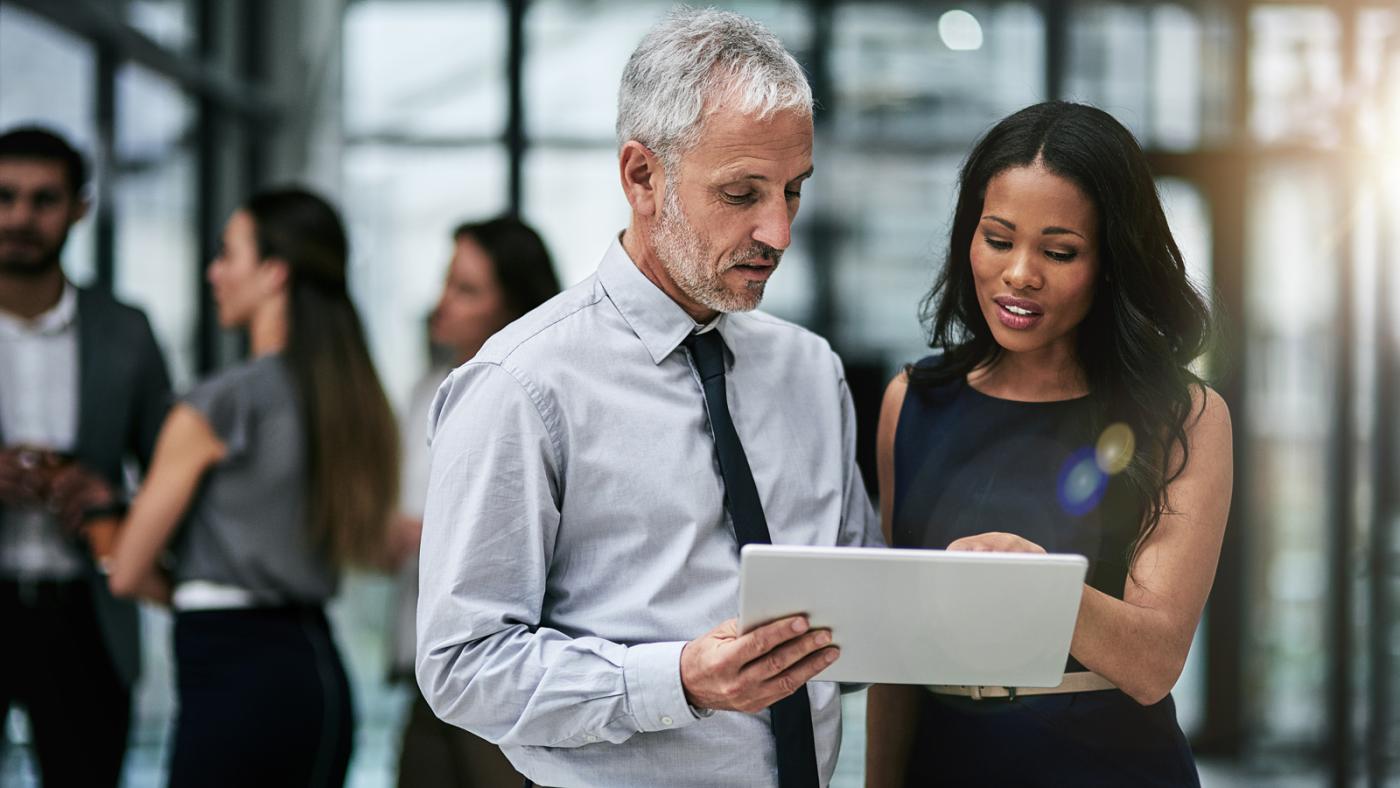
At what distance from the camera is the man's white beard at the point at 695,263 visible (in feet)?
4.96

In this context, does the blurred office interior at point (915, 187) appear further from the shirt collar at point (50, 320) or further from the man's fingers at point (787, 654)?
the man's fingers at point (787, 654)

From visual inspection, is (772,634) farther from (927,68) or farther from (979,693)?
(927,68)

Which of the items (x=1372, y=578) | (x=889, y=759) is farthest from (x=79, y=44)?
(x=1372, y=578)

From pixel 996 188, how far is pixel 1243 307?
3.76 metres

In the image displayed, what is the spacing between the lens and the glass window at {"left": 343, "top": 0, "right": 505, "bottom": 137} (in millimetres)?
5301

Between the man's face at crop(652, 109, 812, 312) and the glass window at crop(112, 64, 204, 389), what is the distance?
2.71 meters

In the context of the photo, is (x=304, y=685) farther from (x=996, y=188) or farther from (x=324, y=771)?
(x=996, y=188)

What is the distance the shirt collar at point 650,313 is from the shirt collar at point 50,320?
76.4 inches

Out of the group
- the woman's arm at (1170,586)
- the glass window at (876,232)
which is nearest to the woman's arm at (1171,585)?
the woman's arm at (1170,586)

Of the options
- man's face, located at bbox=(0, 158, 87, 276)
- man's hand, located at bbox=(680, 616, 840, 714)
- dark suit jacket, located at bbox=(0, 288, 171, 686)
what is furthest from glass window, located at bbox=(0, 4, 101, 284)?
man's hand, located at bbox=(680, 616, 840, 714)

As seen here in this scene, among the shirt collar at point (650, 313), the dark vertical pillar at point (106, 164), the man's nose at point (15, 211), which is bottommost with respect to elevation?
the shirt collar at point (650, 313)

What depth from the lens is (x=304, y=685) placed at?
249 cm

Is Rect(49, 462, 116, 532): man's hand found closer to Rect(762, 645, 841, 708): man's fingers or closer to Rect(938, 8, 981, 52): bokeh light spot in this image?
Rect(762, 645, 841, 708): man's fingers

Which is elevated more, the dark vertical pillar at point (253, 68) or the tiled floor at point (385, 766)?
the dark vertical pillar at point (253, 68)
